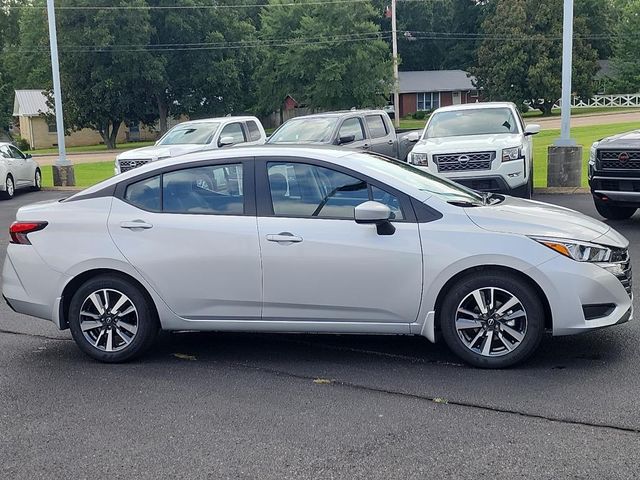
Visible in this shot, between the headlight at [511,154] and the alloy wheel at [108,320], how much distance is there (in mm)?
8398

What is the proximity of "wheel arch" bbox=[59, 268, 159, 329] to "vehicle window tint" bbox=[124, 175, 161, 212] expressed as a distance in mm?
553

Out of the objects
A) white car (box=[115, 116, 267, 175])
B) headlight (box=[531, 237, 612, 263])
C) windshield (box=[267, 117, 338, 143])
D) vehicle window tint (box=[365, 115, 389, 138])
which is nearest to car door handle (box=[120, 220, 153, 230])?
headlight (box=[531, 237, 612, 263])

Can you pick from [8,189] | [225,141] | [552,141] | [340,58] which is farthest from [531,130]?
[340,58]

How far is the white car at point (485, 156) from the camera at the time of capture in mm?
12906

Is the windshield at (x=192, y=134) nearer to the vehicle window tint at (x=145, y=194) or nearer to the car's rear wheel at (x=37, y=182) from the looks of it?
the car's rear wheel at (x=37, y=182)

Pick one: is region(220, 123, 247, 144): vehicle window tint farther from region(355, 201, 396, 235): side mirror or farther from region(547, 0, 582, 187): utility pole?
region(355, 201, 396, 235): side mirror

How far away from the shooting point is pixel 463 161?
13.1 m

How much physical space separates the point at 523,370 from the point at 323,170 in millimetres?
2059

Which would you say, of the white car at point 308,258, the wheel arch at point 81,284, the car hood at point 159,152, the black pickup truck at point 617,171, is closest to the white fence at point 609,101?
the car hood at point 159,152

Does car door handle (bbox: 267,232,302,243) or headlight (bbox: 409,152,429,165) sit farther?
headlight (bbox: 409,152,429,165)

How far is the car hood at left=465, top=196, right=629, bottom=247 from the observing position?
220 inches

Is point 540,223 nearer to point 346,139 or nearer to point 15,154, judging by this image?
point 346,139

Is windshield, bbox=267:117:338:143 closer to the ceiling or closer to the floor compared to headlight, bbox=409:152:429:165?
closer to the ceiling

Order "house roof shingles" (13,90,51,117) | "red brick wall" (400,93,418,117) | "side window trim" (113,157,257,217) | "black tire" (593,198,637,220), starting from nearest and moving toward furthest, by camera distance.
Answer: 1. "side window trim" (113,157,257,217)
2. "black tire" (593,198,637,220)
3. "house roof shingles" (13,90,51,117)
4. "red brick wall" (400,93,418,117)
